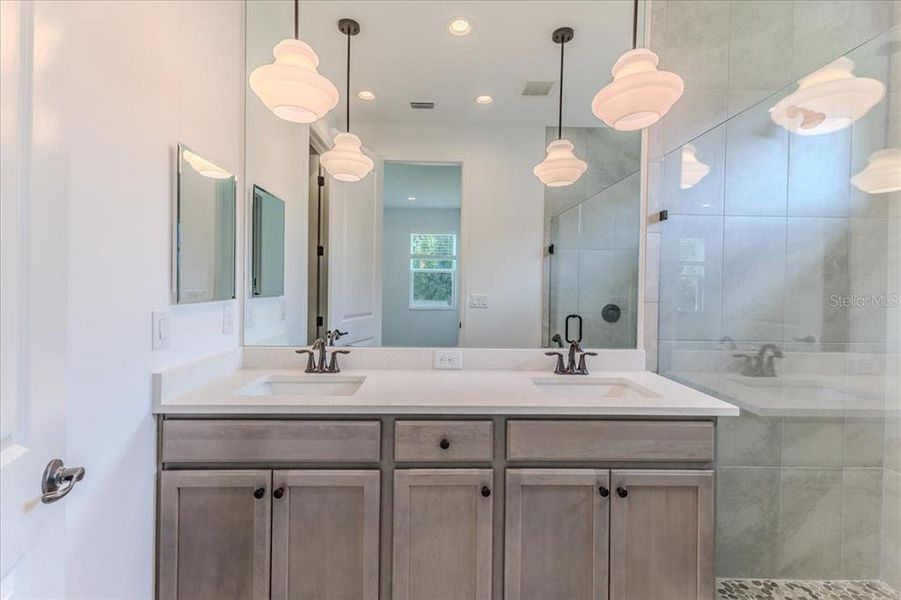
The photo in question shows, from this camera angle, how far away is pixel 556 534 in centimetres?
134

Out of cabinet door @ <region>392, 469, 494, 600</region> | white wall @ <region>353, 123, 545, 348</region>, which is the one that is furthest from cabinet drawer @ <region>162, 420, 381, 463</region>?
white wall @ <region>353, 123, 545, 348</region>

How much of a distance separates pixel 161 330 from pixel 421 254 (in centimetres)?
111

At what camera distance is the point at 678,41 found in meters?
1.89

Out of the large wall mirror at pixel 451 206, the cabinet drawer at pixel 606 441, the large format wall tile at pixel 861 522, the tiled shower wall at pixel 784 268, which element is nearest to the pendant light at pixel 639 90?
the large wall mirror at pixel 451 206

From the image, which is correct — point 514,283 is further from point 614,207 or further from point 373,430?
point 373,430

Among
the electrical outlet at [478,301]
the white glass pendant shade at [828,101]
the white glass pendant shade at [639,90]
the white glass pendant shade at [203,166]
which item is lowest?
the electrical outlet at [478,301]

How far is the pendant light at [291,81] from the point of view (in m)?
1.24

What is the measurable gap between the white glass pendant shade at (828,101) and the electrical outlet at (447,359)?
1.85 meters

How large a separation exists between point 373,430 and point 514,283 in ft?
3.31

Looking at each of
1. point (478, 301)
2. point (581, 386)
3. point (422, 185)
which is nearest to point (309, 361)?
point (478, 301)

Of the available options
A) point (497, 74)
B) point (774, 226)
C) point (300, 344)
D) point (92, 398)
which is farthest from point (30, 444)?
point (774, 226)

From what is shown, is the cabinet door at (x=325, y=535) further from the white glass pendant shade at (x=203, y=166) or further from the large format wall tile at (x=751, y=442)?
the large format wall tile at (x=751, y=442)

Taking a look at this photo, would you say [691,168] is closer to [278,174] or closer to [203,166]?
[278,174]

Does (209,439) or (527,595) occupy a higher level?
(209,439)
